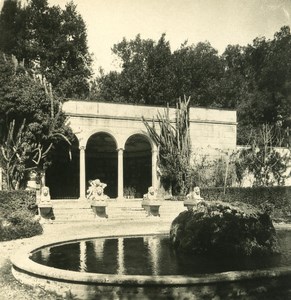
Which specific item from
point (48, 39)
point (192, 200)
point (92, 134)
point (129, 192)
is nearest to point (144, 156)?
point (129, 192)

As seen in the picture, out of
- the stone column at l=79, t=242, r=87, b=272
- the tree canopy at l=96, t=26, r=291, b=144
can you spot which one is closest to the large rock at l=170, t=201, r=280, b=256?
the stone column at l=79, t=242, r=87, b=272

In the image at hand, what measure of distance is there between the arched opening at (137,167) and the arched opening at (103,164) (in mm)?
1024

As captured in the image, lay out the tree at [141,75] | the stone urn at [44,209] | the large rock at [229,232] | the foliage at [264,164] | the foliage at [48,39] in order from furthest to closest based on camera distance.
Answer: the tree at [141,75] → the foliage at [48,39] → the foliage at [264,164] → the stone urn at [44,209] → the large rock at [229,232]

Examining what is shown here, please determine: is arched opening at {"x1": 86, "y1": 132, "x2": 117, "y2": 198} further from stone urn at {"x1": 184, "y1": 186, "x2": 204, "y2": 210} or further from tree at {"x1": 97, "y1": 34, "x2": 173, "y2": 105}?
stone urn at {"x1": 184, "y1": 186, "x2": 204, "y2": 210}

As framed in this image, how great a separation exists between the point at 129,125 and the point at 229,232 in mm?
19213

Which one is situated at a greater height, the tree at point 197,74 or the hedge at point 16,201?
the tree at point 197,74

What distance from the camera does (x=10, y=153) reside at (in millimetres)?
23734

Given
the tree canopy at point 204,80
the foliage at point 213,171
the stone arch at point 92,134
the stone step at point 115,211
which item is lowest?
the stone step at point 115,211

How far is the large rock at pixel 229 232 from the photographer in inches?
434

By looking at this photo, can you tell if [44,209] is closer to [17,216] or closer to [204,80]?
[17,216]

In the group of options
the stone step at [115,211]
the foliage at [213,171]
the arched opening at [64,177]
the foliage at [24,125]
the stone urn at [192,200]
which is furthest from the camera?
the arched opening at [64,177]

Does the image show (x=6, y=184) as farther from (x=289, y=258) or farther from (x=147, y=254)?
(x=289, y=258)

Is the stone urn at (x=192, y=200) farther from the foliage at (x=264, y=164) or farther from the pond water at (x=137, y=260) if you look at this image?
the pond water at (x=137, y=260)

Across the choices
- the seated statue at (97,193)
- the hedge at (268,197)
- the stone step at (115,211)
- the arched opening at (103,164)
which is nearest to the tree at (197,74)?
the arched opening at (103,164)
